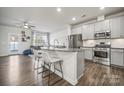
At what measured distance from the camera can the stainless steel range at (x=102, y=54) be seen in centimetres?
464

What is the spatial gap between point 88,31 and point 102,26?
0.99 meters

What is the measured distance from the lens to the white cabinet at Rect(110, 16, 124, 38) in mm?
4332

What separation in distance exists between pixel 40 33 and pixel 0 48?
16.7 feet

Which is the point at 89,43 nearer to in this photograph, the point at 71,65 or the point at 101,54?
the point at 101,54

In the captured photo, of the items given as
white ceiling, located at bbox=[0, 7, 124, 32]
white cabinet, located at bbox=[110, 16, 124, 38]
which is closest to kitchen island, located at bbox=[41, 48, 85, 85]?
white ceiling, located at bbox=[0, 7, 124, 32]

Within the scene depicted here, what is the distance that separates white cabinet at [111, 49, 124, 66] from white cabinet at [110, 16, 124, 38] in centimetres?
78

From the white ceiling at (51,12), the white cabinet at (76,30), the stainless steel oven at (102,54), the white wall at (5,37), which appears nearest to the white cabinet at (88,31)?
the white cabinet at (76,30)

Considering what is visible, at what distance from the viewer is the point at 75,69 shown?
262 centimetres

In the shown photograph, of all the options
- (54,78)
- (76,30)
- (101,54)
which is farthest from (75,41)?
(54,78)

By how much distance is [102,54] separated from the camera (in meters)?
4.85

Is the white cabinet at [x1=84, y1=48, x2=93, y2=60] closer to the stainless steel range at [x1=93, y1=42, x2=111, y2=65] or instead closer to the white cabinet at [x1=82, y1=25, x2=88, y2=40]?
the stainless steel range at [x1=93, y1=42, x2=111, y2=65]

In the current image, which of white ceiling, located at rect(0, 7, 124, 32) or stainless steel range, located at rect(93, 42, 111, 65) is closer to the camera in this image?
white ceiling, located at rect(0, 7, 124, 32)
